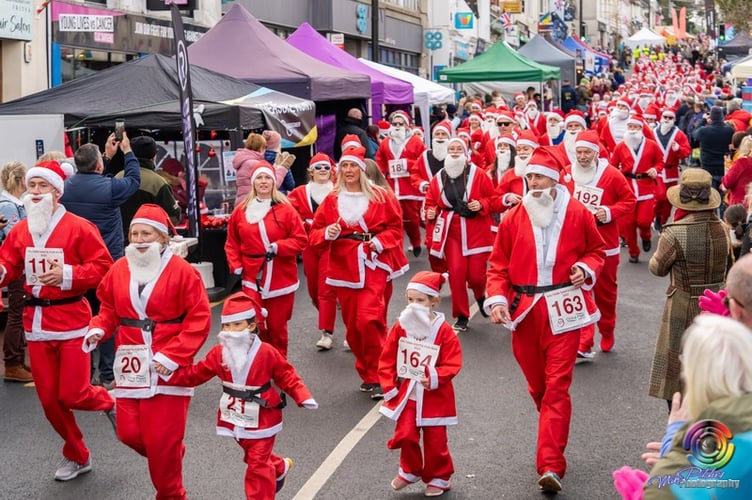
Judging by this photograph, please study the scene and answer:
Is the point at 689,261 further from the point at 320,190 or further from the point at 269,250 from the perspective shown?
the point at 320,190

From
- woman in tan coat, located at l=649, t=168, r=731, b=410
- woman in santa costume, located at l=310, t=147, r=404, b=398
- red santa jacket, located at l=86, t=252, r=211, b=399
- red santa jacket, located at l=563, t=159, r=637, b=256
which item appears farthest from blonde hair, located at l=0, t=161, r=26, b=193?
woman in tan coat, located at l=649, t=168, r=731, b=410

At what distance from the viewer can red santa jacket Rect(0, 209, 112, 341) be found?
7.03m

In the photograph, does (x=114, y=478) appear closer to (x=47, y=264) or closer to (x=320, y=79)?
(x=47, y=264)

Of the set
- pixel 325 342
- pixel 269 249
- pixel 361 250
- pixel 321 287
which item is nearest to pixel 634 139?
pixel 321 287

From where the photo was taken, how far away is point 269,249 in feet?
29.2

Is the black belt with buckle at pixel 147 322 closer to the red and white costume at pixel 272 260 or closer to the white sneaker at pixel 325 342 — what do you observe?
the red and white costume at pixel 272 260

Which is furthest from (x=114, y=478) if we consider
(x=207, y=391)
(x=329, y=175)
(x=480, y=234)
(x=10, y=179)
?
(x=480, y=234)

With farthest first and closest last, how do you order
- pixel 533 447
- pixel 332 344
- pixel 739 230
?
pixel 332 344 → pixel 739 230 → pixel 533 447

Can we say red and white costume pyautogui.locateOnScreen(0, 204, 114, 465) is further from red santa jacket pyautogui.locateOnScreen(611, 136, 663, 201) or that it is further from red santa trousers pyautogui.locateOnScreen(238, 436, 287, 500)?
red santa jacket pyautogui.locateOnScreen(611, 136, 663, 201)

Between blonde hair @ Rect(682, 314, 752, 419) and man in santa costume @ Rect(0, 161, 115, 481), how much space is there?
459cm

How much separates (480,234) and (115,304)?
5488mm

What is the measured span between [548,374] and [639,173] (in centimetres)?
871

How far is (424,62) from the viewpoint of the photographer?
154ft

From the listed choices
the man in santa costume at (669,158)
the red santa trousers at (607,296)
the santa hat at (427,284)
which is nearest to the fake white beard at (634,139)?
the man in santa costume at (669,158)
